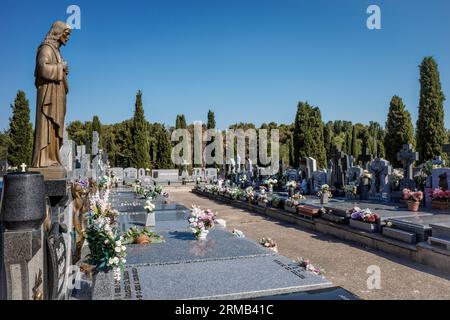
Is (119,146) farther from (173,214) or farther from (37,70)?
(37,70)

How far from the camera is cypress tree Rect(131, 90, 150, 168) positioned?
38.8 meters

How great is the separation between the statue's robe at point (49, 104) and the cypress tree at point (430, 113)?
32014 mm

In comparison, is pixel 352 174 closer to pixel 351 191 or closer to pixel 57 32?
pixel 351 191

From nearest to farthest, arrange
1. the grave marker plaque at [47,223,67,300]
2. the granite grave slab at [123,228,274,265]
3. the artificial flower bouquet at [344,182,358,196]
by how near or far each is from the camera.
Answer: the grave marker plaque at [47,223,67,300]
the granite grave slab at [123,228,274,265]
the artificial flower bouquet at [344,182,358,196]

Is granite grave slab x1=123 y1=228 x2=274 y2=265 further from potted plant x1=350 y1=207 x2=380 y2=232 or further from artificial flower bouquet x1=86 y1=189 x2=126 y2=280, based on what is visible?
potted plant x1=350 y1=207 x2=380 y2=232

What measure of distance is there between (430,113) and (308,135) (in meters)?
11.1

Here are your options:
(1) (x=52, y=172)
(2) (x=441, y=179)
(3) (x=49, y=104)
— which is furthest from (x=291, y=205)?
(3) (x=49, y=104)

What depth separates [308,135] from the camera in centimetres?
3569

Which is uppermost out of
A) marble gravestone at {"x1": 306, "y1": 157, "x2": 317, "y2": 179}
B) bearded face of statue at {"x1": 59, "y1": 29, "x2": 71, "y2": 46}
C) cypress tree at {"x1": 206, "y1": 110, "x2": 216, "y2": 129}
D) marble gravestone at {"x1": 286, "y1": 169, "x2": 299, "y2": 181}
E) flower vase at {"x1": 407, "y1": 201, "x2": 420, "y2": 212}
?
cypress tree at {"x1": 206, "y1": 110, "x2": 216, "y2": 129}

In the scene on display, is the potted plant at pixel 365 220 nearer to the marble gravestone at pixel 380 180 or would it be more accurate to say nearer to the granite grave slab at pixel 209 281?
the granite grave slab at pixel 209 281

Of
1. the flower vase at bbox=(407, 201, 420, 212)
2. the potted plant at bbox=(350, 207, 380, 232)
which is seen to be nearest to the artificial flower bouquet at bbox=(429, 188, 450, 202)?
the flower vase at bbox=(407, 201, 420, 212)

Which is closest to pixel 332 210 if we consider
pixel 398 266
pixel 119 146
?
pixel 398 266

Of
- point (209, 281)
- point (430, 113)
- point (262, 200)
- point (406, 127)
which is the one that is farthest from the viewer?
point (406, 127)

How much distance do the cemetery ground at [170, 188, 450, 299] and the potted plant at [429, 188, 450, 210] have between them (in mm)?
4544
